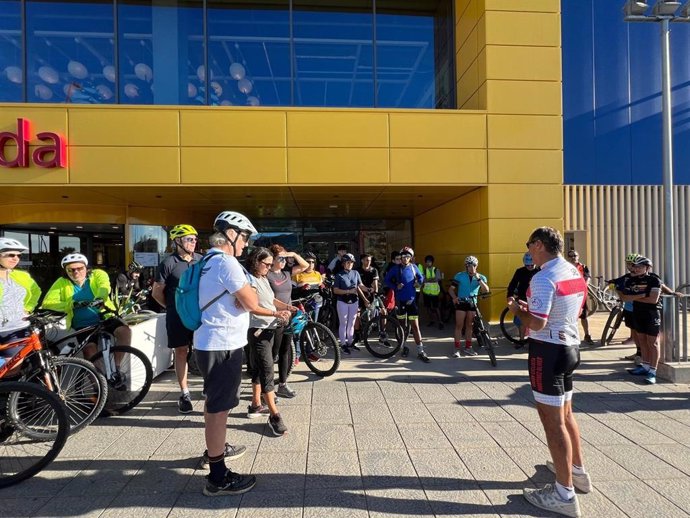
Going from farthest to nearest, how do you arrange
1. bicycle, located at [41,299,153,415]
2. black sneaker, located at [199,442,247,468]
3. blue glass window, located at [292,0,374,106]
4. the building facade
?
blue glass window, located at [292,0,374,106] < the building facade < bicycle, located at [41,299,153,415] < black sneaker, located at [199,442,247,468]

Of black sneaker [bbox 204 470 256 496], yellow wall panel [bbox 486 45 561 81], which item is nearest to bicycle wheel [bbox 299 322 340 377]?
black sneaker [bbox 204 470 256 496]

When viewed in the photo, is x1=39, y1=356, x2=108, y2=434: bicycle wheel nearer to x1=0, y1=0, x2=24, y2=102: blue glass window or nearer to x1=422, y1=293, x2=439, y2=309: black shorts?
x1=422, y1=293, x2=439, y2=309: black shorts

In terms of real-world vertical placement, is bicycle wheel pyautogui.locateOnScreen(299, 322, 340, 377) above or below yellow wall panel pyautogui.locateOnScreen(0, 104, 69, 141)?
below

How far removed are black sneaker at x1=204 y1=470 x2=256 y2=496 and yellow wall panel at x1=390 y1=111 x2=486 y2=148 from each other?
22.8 feet

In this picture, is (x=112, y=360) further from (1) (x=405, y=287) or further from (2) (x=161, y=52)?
(2) (x=161, y=52)

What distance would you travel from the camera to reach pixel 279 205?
11.7 meters

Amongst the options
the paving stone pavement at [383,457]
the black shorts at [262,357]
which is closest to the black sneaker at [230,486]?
the paving stone pavement at [383,457]

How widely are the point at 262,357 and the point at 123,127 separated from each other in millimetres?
6510

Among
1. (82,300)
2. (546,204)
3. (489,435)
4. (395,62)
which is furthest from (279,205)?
(489,435)

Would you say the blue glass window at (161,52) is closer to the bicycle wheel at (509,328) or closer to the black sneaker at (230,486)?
the bicycle wheel at (509,328)

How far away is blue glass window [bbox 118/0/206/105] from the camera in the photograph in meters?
8.95

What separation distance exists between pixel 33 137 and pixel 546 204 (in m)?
10.1

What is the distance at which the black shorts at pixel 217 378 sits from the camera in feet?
9.25

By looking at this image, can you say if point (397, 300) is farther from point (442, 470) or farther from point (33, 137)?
point (33, 137)
